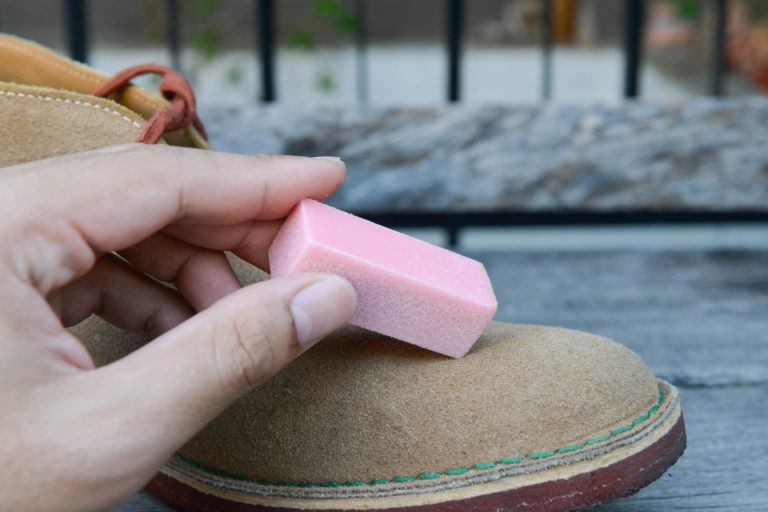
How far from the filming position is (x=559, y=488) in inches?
26.7

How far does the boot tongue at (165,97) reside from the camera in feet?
2.63

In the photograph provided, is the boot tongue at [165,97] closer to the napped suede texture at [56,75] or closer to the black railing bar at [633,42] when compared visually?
the napped suede texture at [56,75]

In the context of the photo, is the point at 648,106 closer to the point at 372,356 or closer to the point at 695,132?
the point at 695,132

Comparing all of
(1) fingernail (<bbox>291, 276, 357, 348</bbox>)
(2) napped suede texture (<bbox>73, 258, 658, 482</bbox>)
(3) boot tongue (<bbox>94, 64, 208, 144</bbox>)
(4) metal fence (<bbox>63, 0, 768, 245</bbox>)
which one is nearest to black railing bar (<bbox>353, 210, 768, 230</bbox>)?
(4) metal fence (<bbox>63, 0, 768, 245</bbox>)

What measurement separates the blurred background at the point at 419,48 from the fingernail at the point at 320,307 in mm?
1381

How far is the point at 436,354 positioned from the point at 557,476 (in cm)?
15

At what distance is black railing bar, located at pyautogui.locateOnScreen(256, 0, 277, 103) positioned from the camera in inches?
65.0

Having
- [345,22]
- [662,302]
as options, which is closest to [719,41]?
[662,302]

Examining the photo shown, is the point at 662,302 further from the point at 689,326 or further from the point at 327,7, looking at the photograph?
the point at 327,7

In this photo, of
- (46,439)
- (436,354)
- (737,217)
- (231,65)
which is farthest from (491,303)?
(231,65)

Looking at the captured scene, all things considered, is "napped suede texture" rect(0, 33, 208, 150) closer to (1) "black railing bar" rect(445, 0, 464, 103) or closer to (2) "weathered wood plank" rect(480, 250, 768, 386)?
(2) "weathered wood plank" rect(480, 250, 768, 386)

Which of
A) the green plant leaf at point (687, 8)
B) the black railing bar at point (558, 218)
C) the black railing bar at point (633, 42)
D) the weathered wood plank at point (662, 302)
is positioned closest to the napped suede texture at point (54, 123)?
the weathered wood plank at point (662, 302)

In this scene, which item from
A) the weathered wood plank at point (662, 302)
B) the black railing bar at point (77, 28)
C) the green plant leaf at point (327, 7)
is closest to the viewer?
the weathered wood plank at point (662, 302)

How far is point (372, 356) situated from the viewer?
0.77 meters
